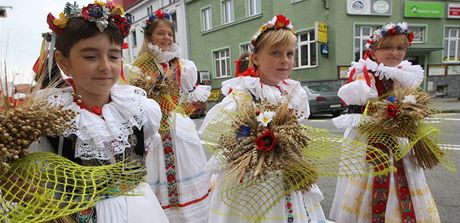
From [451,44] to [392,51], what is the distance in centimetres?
1741

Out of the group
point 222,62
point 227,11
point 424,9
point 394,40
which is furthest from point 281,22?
point 222,62

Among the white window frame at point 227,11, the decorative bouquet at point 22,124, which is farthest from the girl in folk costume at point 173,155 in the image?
the white window frame at point 227,11

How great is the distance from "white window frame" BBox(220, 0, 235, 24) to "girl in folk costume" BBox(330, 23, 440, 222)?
17710 mm

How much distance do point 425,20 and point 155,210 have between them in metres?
18.1

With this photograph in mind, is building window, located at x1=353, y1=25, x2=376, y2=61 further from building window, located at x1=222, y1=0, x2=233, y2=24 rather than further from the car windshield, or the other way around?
building window, located at x1=222, y1=0, x2=233, y2=24

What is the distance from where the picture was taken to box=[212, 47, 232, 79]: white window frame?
20625mm

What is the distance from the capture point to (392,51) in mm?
2705

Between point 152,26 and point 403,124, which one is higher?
point 152,26

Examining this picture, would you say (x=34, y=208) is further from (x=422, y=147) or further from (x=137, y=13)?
(x=137, y=13)

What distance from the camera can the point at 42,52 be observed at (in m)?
1.80

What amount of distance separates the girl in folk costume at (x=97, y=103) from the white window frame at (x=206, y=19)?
20379 millimetres

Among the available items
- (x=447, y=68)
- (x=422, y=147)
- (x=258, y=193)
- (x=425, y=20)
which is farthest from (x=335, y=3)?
(x=258, y=193)

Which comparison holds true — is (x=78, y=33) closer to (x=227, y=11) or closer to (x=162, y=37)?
(x=162, y=37)

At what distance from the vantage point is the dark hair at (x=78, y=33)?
1517 millimetres
